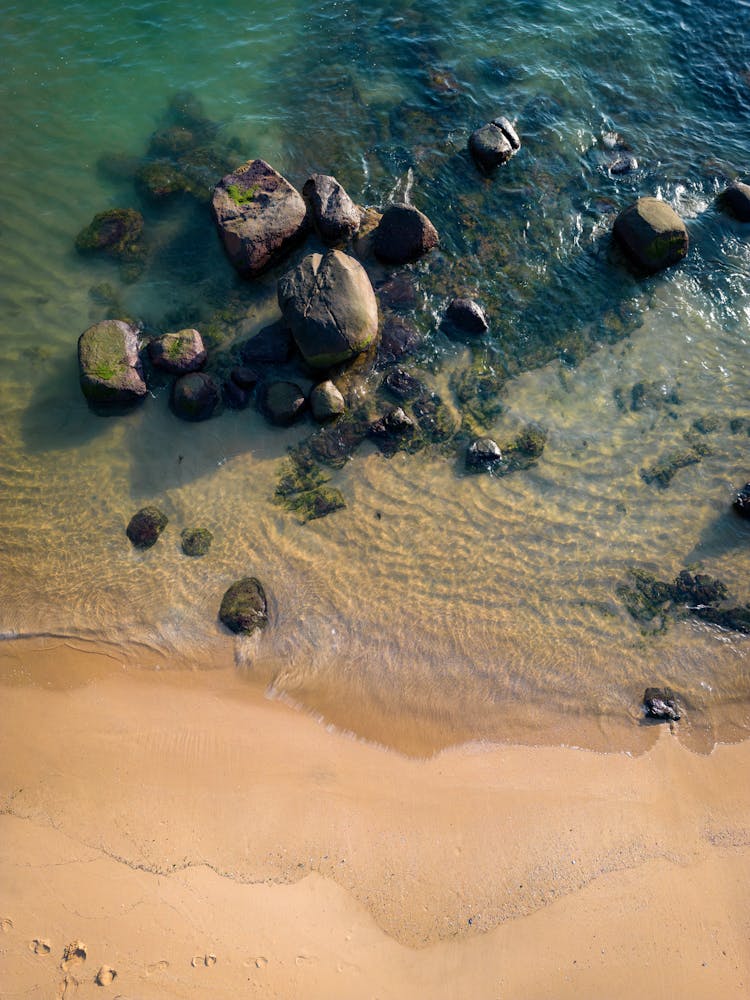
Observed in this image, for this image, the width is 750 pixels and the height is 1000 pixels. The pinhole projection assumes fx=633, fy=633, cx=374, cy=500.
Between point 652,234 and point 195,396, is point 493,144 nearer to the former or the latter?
point 652,234

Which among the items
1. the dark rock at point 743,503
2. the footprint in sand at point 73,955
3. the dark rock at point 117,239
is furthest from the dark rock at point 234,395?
the dark rock at point 743,503

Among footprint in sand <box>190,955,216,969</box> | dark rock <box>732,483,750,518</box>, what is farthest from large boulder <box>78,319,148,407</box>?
dark rock <box>732,483,750,518</box>

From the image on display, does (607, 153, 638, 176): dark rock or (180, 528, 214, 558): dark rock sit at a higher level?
(607, 153, 638, 176): dark rock

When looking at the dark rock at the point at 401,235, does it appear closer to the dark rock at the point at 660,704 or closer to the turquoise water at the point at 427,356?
the turquoise water at the point at 427,356

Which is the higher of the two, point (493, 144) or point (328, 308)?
point (493, 144)

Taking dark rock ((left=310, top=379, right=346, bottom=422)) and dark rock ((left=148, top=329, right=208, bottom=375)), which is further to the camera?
dark rock ((left=148, top=329, right=208, bottom=375))

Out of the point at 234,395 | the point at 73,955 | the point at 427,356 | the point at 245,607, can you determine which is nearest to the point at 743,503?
the point at 427,356

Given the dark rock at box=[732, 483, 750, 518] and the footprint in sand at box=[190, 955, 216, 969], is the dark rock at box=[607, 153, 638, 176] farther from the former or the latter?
the footprint in sand at box=[190, 955, 216, 969]
